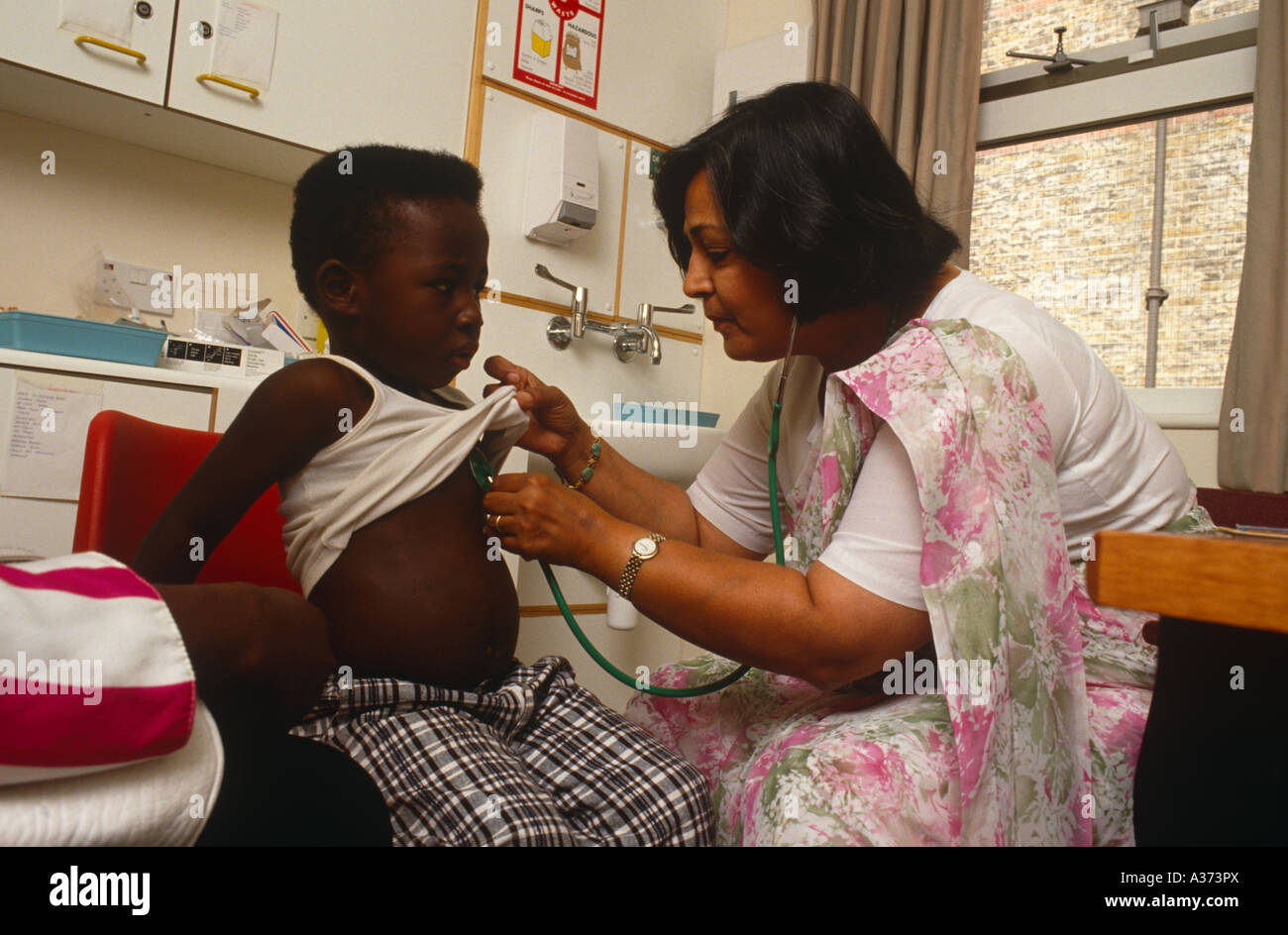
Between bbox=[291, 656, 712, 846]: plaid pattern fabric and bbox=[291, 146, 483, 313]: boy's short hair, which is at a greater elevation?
bbox=[291, 146, 483, 313]: boy's short hair

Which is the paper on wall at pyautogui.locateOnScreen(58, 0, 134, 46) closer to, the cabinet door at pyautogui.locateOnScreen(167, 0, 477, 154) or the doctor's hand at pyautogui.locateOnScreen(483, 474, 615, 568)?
the cabinet door at pyautogui.locateOnScreen(167, 0, 477, 154)

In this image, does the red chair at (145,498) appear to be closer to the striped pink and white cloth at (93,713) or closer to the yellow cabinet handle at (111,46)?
the striped pink and white cloth at (93,713)

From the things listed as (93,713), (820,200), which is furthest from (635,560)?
(93,713)

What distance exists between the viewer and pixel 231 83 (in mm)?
1991

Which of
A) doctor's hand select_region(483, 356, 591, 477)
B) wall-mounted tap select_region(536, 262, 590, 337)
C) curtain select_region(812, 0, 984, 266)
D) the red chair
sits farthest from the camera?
wall-mounted tap select_region(536, 262, 590, 337)

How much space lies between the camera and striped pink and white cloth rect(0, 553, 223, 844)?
35 centimetres

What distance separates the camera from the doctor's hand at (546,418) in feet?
3.88

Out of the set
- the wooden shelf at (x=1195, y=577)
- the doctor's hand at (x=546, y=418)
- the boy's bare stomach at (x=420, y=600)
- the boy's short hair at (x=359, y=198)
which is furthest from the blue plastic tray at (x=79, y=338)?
the wooden shelf at (x=1195, y=577)

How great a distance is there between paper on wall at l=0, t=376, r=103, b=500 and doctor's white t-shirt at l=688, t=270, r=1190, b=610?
1.37 metres

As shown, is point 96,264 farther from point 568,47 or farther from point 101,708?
point 101,708

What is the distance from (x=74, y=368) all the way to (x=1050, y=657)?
172 cm

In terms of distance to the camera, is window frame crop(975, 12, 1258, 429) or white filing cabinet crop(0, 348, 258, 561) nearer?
white filing cabinet crop(0, 348, 258, 561)

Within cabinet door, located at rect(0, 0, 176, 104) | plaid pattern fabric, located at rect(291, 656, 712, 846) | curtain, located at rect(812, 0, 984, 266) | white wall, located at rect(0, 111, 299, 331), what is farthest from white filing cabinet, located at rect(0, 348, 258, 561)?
curtain, located at rect(812, 0, 984, 266)

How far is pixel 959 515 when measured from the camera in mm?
832
